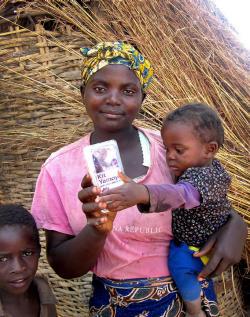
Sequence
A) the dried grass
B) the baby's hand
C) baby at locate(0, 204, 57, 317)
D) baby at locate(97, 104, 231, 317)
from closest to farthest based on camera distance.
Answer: the baby's hand, baby at locate(97, 104, 231, 317), baby at locate(0, 204, 57, 317), the dried grass

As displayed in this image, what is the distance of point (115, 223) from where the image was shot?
4.46 feet

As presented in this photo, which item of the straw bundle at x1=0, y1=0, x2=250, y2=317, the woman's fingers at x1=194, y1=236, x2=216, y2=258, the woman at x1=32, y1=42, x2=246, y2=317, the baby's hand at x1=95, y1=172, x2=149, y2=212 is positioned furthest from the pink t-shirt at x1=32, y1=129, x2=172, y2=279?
the straw bundle at x1=0, y1=0, x2=250, y2=317

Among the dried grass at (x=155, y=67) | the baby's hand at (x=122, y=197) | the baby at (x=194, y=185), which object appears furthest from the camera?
the dried grass at (x=155, y=67)

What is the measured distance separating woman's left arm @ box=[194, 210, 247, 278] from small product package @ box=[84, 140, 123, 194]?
17.4 inches

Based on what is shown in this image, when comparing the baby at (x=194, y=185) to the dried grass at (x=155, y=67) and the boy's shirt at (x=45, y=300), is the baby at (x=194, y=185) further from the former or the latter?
the dried grass at (x=155, y=67)

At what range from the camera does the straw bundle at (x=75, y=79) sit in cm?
225

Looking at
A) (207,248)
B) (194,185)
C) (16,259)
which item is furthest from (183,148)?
(16,259)

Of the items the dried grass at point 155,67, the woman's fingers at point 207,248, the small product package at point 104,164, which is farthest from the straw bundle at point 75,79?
the small product package at point 104,164

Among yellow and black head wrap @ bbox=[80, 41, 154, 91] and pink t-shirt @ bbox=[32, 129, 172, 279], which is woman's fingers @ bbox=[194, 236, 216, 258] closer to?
pink t-shirt @ bbox=[32, 129, 172, 279]

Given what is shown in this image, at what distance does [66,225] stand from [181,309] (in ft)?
1.40

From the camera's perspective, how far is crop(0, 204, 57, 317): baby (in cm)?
143

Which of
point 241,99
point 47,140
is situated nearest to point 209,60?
point 241,99

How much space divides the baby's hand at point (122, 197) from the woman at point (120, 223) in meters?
0.33

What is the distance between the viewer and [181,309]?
1.44 m
